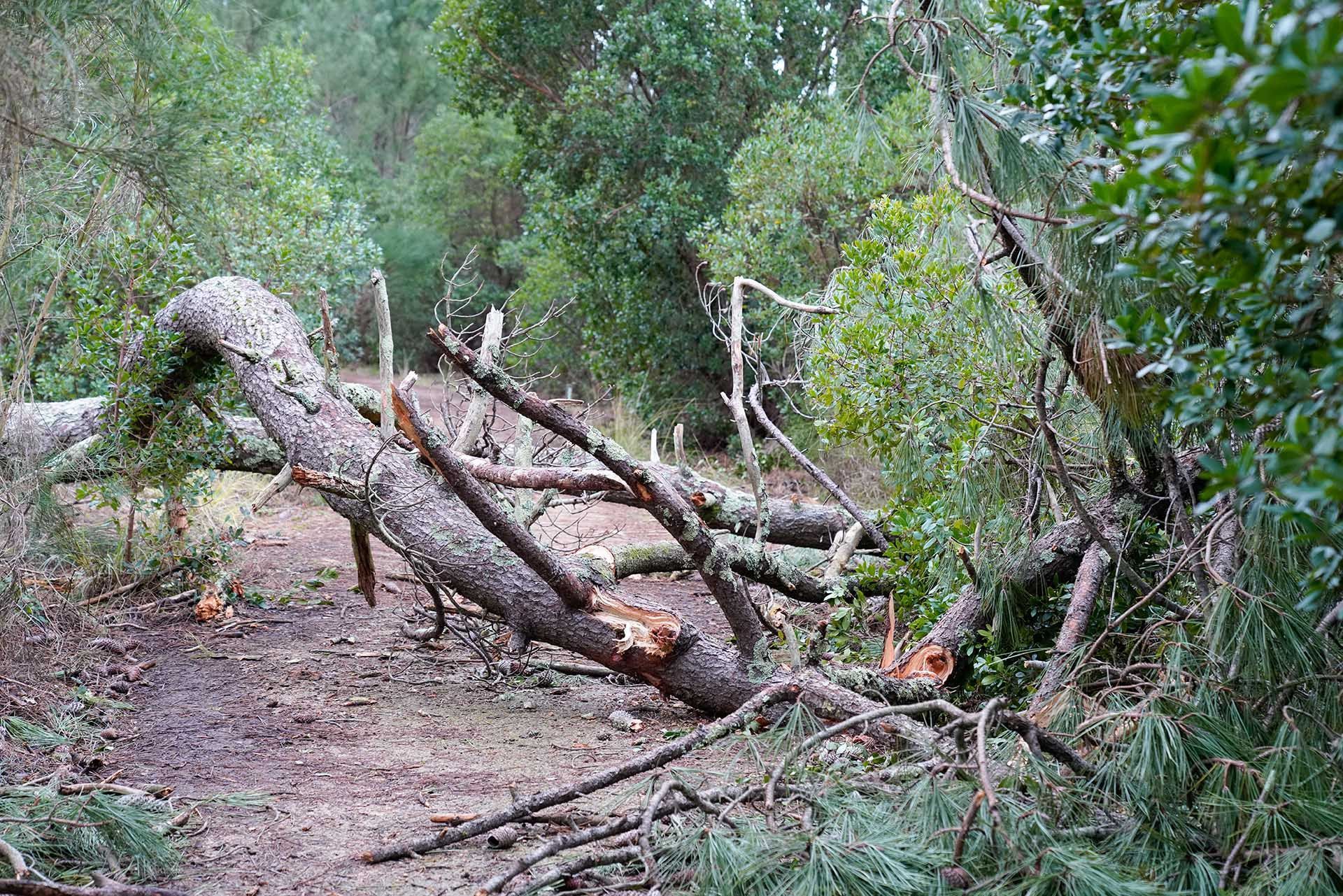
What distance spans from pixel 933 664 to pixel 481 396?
2.41 meters

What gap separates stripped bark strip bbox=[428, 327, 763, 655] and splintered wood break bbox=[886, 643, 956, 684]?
800 millimetres

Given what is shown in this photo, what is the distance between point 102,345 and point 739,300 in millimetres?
3660

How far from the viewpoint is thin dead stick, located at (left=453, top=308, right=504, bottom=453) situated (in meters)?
4.18

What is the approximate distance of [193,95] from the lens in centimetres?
977

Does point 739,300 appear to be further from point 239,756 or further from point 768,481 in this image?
point 768,481

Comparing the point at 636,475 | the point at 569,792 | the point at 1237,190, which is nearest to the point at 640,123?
the point at 636,475

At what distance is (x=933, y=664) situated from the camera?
4.13 m

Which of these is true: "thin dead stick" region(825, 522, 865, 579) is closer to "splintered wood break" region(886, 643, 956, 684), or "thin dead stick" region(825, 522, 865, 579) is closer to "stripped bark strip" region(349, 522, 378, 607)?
"splintered wood break" region(886, 643, 956, 684)

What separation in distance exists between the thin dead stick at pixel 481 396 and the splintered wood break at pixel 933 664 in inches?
82.7

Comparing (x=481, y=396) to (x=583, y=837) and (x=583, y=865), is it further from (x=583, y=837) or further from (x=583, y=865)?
(x=583, y=865)

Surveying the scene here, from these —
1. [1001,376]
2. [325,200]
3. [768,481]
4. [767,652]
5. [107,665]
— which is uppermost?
[325,200]

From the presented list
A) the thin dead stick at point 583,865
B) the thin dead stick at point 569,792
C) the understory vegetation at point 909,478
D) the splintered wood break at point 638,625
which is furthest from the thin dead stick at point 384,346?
the thin dead stick at point 583,865

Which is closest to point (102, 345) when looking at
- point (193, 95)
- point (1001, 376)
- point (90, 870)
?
point (90, 870)

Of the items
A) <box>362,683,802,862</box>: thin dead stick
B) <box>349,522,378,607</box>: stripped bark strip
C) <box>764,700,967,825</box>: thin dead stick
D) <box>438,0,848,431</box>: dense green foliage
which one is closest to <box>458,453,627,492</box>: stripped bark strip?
<box>349,522,378,607</box>: stripped bark strip
